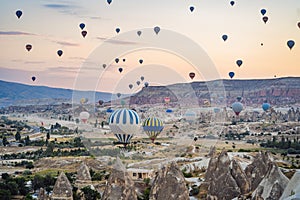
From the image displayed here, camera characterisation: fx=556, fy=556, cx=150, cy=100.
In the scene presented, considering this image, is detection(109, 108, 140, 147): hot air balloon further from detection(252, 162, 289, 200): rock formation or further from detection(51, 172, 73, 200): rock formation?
detection(252, 162, 289, 200): rock formation

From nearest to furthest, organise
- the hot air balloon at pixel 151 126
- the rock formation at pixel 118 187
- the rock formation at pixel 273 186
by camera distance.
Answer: the rock formation at pixel 273 186
the rock formation at pixel 118 187
the hot air balloon at pixel 151 126

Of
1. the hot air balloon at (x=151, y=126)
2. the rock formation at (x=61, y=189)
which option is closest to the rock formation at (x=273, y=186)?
the rock formation at (x=61, y=189)

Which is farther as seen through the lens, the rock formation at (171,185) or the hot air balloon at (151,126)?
the hot air balloon at (151,126)

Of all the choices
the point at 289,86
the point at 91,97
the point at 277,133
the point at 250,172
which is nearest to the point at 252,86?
the point at 289,86

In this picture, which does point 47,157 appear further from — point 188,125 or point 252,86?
point 252,86

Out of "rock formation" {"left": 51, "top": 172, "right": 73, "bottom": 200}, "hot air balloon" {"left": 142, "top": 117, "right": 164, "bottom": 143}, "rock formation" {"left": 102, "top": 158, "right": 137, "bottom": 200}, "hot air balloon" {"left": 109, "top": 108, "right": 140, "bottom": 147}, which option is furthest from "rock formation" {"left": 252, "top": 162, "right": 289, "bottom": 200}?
"hot air balloon" {"left": 142, "top": 117, "right": 164, "bottom": 143}

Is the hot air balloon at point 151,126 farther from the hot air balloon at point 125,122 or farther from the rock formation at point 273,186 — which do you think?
the rock formation at point 273,186

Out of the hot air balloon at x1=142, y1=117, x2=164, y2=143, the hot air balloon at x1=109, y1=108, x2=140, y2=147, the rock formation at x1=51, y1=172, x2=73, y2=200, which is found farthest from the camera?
the hot air balloon at x1=142, y1=117, x2=164, y2=143
